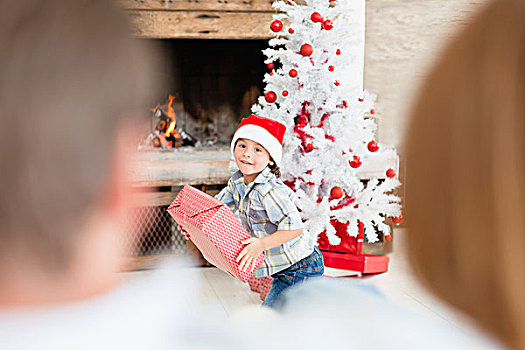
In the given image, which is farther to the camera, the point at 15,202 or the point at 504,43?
the point at 15,202

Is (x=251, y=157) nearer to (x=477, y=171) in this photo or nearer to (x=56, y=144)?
(x=477, y=171)

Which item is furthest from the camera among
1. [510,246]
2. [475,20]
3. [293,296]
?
[293,296]

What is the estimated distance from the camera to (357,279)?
216 cm

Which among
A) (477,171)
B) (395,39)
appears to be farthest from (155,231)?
(477,171)

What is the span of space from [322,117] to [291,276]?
722mm

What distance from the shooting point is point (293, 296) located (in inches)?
62.2

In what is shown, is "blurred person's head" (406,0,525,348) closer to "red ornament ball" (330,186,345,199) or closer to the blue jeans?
the blue jeans

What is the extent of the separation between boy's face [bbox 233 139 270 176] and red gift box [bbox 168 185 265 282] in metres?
0.16

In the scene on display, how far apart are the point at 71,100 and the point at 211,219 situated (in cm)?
112

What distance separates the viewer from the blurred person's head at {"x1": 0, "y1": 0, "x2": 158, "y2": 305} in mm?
2186

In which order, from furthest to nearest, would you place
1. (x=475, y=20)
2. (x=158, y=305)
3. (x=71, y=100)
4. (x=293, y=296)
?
(x=71, y=100)
(x=158, y=305)
(x=293, y=296)
(x=475, y=20)

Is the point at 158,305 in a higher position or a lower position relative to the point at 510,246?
lower

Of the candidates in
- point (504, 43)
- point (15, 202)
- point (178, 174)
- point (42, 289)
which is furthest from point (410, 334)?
point (15, 202)

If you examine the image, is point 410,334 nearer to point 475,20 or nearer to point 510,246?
point 510,246
